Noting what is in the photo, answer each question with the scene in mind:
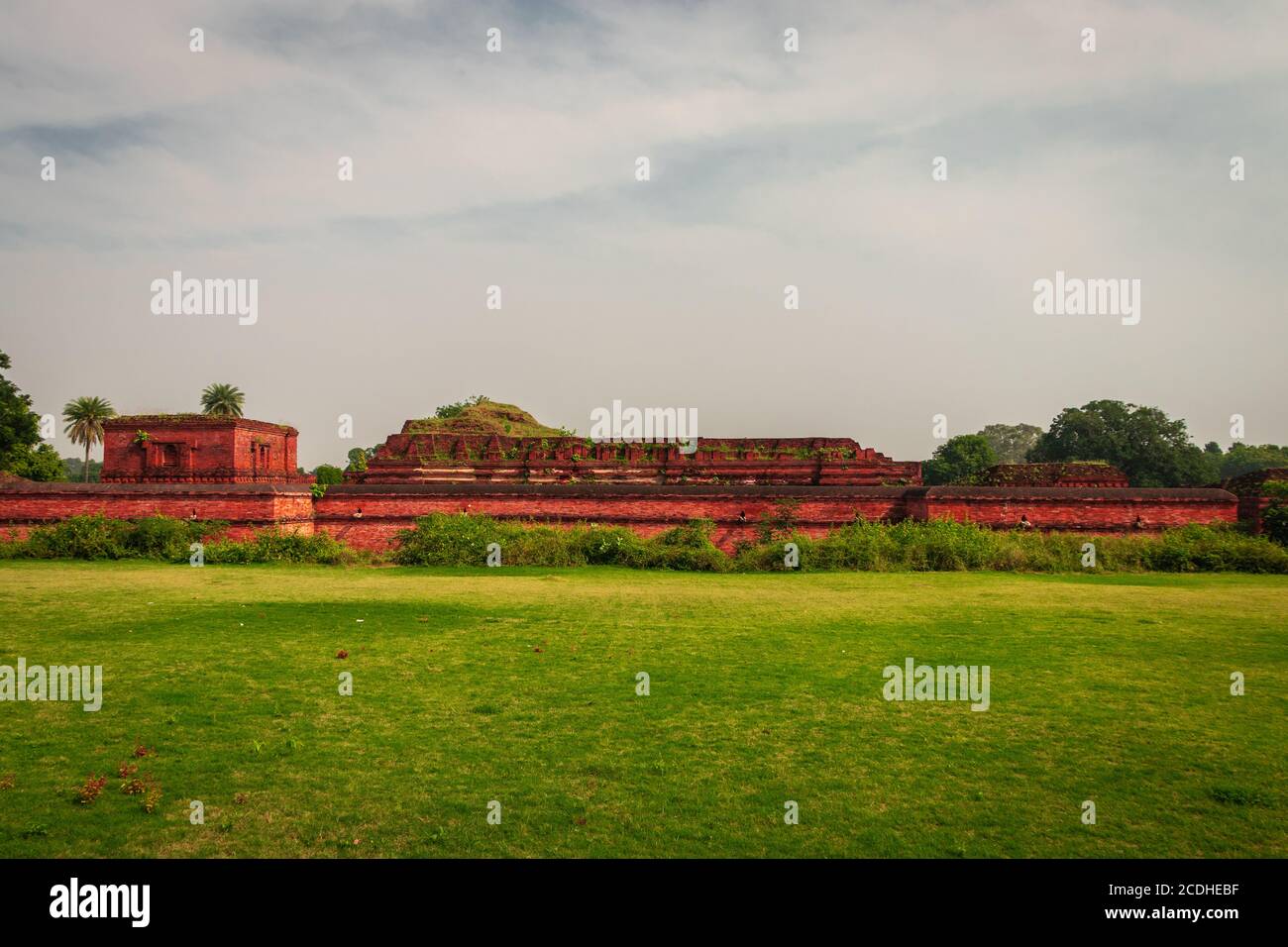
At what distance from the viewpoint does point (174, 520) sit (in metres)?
16.8

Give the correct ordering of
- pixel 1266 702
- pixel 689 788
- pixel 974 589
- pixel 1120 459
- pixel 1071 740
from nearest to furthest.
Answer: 1. pixel 689 788
2. pixel 1071 740
3. pixel 1266 702
4. pixel 974 589
5. pixel 1120 459

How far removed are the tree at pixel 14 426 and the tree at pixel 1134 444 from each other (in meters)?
60.8

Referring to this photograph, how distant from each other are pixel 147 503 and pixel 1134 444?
60.9 meters

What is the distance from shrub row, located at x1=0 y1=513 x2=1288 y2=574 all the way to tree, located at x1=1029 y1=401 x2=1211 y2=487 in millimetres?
45106

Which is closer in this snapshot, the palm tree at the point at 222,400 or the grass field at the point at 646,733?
the grass field at the point at 646,733

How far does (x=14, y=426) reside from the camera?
31.7m

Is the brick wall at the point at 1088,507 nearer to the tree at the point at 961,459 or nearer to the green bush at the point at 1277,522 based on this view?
the green bush at the point at 1277,522

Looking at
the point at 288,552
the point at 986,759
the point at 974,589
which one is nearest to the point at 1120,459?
the point at 974,589

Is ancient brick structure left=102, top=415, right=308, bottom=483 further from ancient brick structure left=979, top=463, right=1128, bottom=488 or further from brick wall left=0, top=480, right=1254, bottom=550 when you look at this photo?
ancient brick structure left=979, top=463, right=1128, bottom=488

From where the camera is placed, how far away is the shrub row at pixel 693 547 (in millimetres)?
15039

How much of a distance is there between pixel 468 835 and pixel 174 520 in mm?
15822

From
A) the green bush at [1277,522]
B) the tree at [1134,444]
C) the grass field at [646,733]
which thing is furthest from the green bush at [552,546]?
the tree at [1134,444]

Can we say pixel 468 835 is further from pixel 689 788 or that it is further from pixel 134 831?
pixel 134 831

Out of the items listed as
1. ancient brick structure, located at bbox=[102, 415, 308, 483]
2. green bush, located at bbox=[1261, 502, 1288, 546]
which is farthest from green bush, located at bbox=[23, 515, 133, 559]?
green bush, located at bbox=[1261, 502, 1288, 546]
